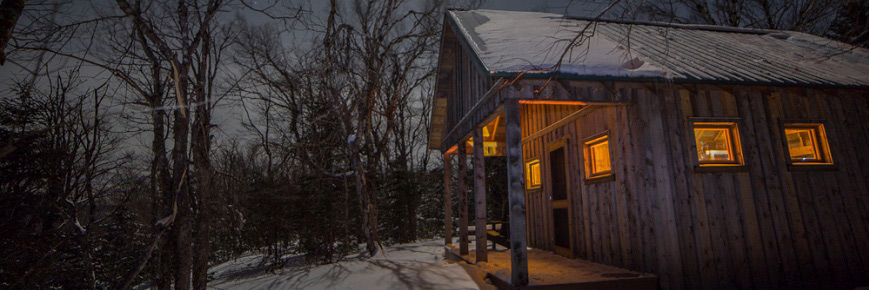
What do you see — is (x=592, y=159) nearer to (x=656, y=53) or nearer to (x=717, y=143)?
(x=717, y=143)

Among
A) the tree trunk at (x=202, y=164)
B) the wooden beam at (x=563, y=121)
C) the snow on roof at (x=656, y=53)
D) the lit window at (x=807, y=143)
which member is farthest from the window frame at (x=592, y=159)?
the tree trunk at (x=202, y=164)

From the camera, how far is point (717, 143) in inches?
233

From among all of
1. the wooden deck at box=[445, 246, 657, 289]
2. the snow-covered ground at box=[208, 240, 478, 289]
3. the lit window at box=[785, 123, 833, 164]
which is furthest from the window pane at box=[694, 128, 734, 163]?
the snow-covered ground at box=[208, 240, 478, 289]

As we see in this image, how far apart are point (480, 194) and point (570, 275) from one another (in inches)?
78.5

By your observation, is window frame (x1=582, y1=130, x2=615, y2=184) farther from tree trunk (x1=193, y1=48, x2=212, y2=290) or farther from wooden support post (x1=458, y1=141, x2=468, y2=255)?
tree trunk (x1=193, y1=48, x2=212, y2=290)

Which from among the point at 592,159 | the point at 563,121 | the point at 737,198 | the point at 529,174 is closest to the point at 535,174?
the point at 529,174

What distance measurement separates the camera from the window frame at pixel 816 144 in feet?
19.2

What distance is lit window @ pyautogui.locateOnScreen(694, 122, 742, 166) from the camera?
5.76 meters

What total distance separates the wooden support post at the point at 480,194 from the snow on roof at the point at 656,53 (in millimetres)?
1745

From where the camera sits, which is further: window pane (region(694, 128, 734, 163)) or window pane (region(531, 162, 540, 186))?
window pane (region(531, 162, 540, 186))

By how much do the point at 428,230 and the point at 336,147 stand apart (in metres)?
7.99

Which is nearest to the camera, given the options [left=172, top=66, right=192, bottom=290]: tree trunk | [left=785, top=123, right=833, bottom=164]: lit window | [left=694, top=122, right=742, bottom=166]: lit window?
[left=694, top=122, right=742, bottom=166]: lit window

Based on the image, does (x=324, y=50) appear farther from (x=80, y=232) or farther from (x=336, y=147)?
(x=80, y=232)

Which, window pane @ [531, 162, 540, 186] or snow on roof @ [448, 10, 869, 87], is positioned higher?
snow on roof @ [448, 10, 869, 87]
